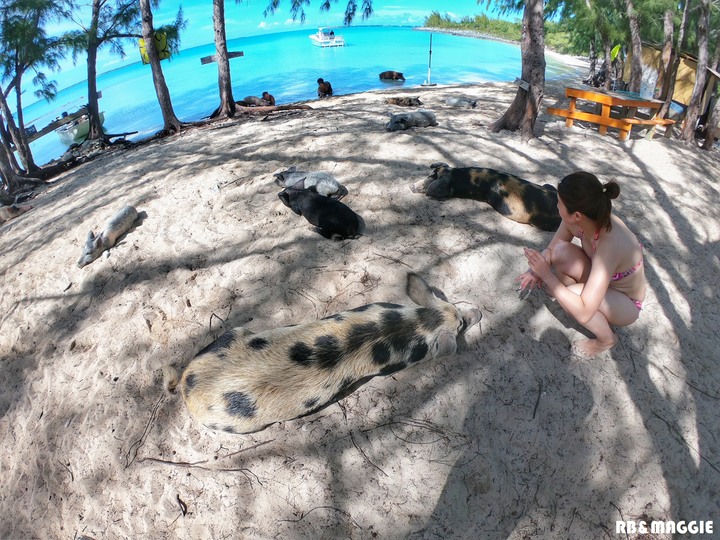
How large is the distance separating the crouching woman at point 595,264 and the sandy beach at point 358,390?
368 mm

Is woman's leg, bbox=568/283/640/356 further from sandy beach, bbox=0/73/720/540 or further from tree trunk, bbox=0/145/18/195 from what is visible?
tree trunk, bbox=0/145/18/195

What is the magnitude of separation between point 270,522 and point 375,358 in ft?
3.80

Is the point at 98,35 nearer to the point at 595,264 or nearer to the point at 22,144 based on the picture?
the point at 22,144

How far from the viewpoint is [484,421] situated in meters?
2.51

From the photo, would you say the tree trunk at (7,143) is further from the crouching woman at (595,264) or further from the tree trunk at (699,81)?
the tree trunk at (699,81)

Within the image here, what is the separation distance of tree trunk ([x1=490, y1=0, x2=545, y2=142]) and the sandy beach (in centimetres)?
199

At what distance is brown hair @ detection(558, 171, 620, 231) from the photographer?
7.43 feet

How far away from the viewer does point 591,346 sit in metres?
2.78

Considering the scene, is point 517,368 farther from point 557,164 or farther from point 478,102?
point 478,102

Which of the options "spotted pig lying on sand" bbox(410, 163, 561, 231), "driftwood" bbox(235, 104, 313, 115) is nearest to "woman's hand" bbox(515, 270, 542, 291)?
"spotted pig lying on sand" bbox(410, 163, 561, 231)

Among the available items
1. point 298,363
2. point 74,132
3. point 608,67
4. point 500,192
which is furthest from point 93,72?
point 608,67

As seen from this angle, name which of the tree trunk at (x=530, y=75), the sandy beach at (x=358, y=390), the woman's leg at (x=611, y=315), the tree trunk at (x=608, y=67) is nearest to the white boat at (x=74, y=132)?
the sandy beach at (x=358, y=390)

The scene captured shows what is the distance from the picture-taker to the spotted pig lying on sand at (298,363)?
2.22m

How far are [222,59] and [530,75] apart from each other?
8088mm
